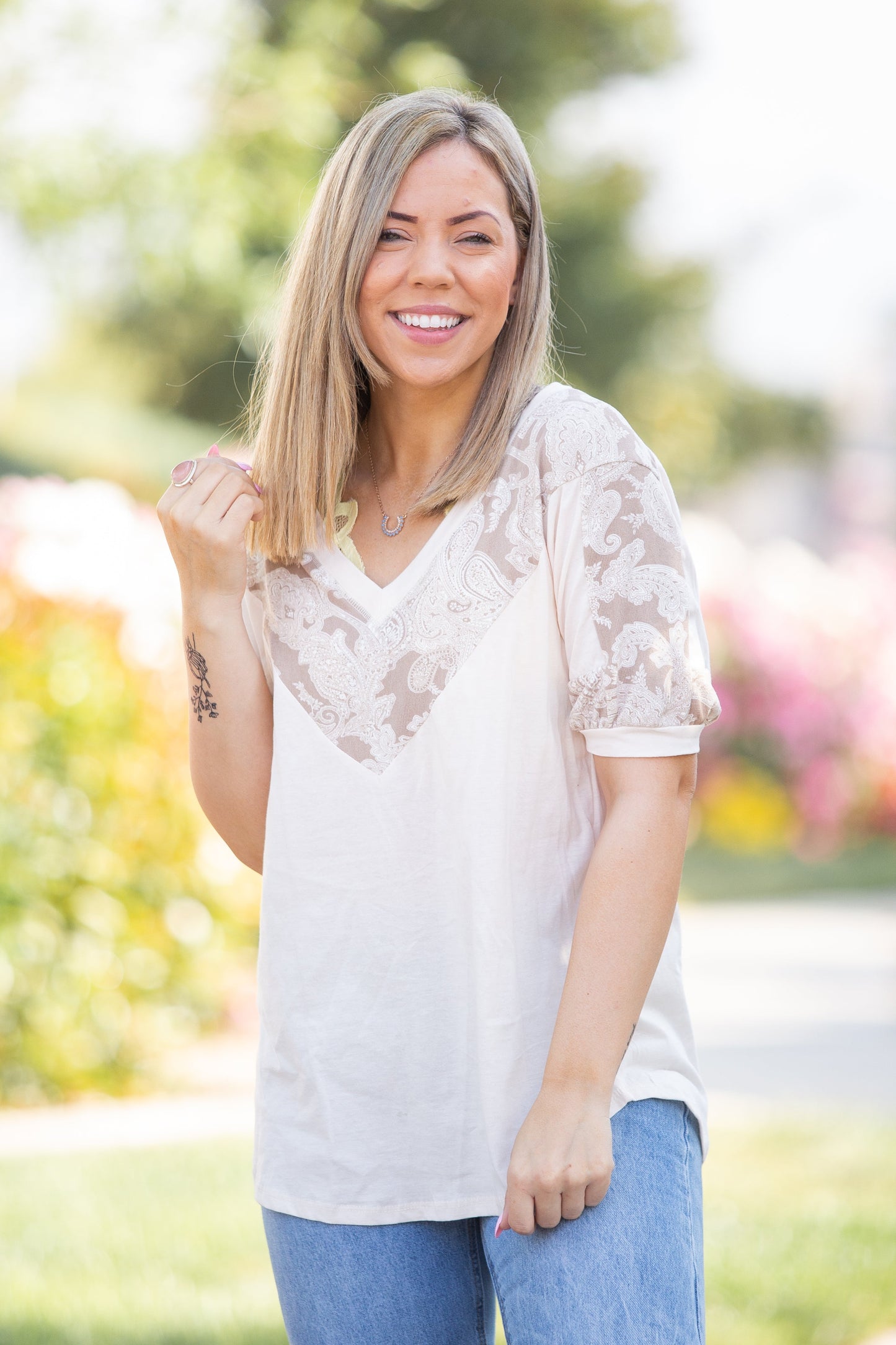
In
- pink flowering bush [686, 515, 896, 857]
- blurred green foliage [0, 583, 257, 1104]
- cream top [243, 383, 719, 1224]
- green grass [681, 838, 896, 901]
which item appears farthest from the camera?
pink flowering bush [686, 515, 896, 857]

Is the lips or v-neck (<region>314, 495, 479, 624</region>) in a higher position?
the lips

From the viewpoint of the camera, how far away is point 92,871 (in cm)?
470

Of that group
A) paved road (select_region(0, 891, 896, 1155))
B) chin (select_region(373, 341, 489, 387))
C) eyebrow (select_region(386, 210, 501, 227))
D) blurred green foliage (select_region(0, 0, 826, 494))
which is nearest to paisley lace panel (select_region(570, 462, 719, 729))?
chin (select_region(373, 341, 489, 387))

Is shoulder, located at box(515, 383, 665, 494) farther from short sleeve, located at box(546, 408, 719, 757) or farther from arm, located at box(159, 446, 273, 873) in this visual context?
arm, located at box(159, 446, 273, 873)

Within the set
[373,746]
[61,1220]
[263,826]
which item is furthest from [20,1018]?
[373,746]

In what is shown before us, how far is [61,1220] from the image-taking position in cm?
358

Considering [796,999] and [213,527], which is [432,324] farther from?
[796,999]

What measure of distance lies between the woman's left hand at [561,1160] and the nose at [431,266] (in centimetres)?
90

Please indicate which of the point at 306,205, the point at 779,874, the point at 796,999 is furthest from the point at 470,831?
the point at 306,205

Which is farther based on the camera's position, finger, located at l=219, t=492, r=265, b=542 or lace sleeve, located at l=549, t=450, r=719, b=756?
finger, located at l=219, t=492, r=265, b=542

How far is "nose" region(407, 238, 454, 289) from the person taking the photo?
5.43 feet

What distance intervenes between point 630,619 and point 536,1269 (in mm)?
663

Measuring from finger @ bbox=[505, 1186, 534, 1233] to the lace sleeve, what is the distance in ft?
1.48

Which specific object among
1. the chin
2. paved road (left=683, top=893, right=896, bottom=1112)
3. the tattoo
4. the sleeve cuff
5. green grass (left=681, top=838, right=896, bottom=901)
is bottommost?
green grass (left=681, top=838, right=896, bottom=901)
